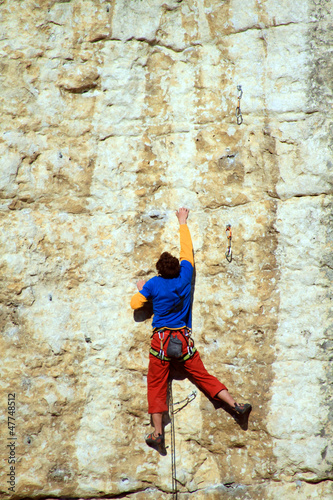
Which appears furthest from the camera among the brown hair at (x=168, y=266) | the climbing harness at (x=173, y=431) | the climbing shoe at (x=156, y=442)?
the climbing harness at (x=173, y=431)

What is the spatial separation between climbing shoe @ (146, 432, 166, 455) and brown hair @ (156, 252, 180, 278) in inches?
55.2

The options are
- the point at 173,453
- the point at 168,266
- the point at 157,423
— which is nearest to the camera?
the point at 168,266

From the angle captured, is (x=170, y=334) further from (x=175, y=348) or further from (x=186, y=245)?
(x=186, y=245)

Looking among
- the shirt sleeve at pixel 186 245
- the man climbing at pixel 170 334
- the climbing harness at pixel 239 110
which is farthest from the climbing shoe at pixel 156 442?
the climbing harness at pixel 239 110

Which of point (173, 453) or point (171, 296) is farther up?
point (171, 296)

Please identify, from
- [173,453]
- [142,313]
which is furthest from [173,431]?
[142,313]

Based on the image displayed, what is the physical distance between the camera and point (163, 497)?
3670 millimetres

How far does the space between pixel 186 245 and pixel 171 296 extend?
0.47m

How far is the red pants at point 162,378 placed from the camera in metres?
3.56

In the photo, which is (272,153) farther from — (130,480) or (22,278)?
(130,480)

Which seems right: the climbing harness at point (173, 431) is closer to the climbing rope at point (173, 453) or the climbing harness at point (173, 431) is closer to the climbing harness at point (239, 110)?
the climbing rope at point (173, 453)

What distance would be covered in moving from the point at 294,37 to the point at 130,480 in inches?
166

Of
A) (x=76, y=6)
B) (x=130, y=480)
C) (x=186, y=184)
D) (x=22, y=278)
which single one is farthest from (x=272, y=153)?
(x=130, y=480)

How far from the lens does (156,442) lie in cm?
355
